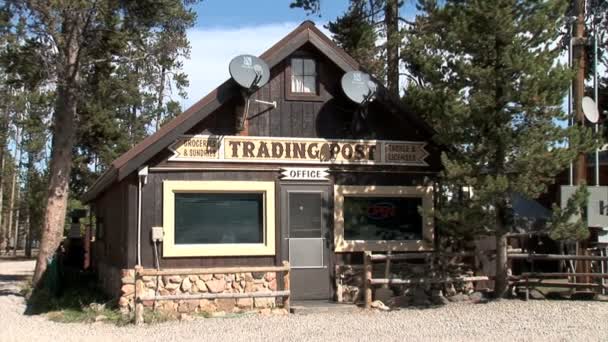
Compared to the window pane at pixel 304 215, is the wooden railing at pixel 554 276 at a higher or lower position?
lower

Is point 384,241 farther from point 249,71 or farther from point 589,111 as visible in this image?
point 589,111

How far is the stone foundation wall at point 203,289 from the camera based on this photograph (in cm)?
1326

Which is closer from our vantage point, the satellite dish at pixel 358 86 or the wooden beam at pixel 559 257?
the wooden beam at pixel 559 257

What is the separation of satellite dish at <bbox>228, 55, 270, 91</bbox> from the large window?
Result: 1.16 m

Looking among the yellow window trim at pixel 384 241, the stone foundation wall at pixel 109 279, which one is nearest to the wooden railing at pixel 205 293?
the stone foundation wall at pixel 109 279

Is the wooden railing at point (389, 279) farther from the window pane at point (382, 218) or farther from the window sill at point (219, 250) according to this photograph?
the window sill at point (219, 250)

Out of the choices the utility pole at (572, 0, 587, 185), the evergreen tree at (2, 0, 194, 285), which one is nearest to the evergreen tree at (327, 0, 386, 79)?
the evergreen tree at (2, 0, 194, 285)

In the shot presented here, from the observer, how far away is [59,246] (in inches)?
837

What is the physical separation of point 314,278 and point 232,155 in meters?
2.82

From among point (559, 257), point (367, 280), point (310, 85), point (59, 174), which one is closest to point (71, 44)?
point (59, 174)

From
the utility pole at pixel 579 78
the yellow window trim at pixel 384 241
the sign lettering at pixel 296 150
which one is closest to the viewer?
the sign lettering at pixel 296 150

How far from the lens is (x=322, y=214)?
48.0 feet

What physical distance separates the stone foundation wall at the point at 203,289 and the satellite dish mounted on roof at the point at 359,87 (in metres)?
3.64

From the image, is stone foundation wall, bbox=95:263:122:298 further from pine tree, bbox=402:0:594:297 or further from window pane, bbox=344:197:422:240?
pine tree, bbox=402:0:594:297
